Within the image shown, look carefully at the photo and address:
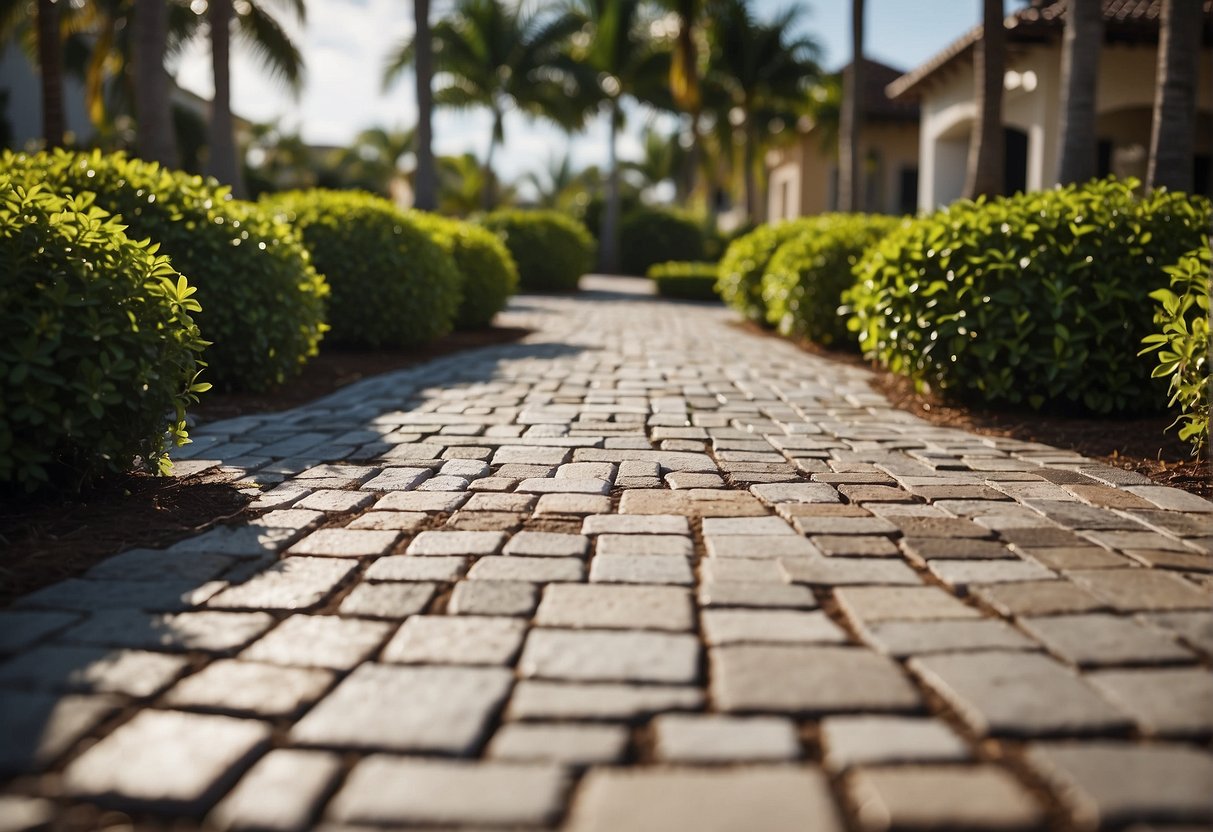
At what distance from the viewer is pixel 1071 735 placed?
7.23ft

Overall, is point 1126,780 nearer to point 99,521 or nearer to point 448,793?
point 448,793

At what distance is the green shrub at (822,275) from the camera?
1073cm

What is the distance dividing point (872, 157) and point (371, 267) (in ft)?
67.3

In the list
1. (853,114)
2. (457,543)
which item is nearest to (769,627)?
(457,543)

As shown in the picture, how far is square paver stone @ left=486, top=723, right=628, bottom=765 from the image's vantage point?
212cm

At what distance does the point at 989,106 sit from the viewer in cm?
1050

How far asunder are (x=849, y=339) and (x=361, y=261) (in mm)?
5077

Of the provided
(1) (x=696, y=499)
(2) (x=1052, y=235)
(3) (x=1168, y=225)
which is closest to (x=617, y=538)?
(1) (x=696, y=499)

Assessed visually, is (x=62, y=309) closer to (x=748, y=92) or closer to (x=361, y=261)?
(x=361, y=261)

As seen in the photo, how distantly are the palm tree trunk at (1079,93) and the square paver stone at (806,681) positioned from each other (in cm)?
719

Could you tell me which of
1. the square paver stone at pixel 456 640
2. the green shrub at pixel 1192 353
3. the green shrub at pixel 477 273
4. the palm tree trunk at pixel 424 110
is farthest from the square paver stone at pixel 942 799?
the palm tree trunk at pixel 424 110

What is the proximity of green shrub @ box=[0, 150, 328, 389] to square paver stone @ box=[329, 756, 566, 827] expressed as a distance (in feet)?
17.3

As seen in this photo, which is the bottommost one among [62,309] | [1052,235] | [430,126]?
[62,309]

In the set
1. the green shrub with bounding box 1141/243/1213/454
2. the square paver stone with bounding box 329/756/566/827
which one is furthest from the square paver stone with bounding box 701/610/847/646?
the green shrub with bounding box 1141/243/1213/454
